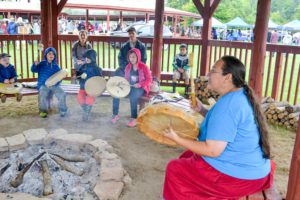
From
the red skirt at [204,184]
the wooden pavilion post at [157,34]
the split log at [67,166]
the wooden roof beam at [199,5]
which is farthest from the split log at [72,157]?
the wooden roof beam at [199,5]

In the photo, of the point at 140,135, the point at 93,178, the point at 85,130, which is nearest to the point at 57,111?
the point at 85,130

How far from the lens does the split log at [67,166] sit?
3326 mm

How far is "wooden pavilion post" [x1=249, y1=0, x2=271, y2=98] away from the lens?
5156 millimetres

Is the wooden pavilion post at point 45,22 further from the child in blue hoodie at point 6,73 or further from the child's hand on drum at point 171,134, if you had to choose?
the child's hand on drum at point 171,134

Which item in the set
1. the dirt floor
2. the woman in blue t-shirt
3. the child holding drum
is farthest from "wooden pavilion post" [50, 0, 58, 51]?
the woman in blue t-shirt

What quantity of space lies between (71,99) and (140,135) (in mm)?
2624

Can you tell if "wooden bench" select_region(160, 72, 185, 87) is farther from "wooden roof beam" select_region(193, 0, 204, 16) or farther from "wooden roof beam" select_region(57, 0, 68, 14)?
"wooden roof beam" select_region(57, 0, 68, 14)

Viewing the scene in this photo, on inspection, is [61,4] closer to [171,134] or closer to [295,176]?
[171,134]

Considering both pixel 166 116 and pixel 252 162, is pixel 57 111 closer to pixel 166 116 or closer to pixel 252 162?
pixel 166 116

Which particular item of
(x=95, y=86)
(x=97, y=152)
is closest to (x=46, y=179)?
(x=97, y=152)

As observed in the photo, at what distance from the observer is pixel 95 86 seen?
5.44m

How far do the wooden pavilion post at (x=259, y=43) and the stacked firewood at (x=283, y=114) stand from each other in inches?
21.3

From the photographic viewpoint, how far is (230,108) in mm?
2039

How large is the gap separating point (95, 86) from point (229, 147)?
3.66 metres
